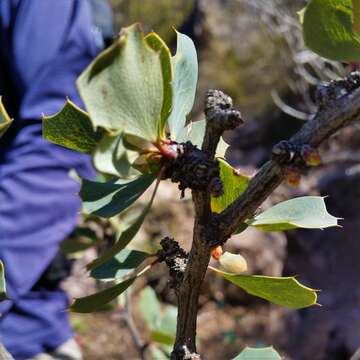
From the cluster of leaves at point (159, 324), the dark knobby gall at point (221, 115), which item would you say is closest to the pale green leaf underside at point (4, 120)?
the dark knobby gall at point (221, 115)

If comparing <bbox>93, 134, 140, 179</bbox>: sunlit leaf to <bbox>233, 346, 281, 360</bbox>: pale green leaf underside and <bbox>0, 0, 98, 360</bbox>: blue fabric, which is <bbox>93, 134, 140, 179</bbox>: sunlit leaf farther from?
<bbox>0, 0, 98, 360</bbox>: blue fabric

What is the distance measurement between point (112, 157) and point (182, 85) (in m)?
0.13

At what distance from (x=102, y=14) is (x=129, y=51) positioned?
4.74 feet

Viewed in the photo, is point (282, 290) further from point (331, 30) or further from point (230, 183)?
point (331, 30)

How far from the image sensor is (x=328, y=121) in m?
0.41

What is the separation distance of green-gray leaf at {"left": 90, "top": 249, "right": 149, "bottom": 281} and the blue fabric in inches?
34.1

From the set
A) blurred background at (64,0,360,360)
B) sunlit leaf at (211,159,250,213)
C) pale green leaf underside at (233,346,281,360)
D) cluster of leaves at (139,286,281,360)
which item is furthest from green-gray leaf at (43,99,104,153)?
blurred background at (64,0,360,360)

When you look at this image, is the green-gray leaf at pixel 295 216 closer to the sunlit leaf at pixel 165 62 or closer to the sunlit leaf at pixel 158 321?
the sunlit leaf at pixel 165 62

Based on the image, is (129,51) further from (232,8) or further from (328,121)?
(232,8)

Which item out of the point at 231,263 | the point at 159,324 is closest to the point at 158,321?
the point at 159,324

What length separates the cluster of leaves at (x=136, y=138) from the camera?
395 mm

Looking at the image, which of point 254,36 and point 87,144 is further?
point 254,36

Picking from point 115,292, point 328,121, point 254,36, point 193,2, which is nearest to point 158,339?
point 115,292

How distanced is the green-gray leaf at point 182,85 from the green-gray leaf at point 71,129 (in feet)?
0.22
